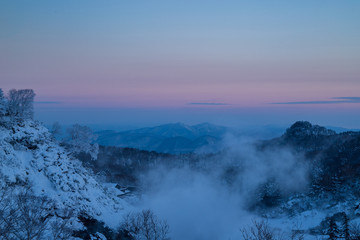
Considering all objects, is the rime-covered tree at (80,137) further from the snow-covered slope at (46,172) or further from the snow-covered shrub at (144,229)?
the snow-covered shrub at (144,229)

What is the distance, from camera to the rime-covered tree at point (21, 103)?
1991 inches

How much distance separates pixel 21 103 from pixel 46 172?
19.8 metres

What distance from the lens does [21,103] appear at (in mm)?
52531

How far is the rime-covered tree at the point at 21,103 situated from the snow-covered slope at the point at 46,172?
2669 millimetres

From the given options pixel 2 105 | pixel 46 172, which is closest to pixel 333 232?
pixel 46 172

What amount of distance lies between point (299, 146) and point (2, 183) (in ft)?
523

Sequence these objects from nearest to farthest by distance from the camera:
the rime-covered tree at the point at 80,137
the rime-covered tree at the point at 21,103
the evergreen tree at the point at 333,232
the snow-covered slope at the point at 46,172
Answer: the snow-covered slope at the point at 46,172
the evergreen tree at the point at 333,232
the rime-covered tree at the point at 21,103
the rime-covered tree at the point at 80,137

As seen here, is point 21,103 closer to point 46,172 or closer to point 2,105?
point 2,105

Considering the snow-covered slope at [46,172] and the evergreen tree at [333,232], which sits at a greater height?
the snow-covered slope at [46,172]

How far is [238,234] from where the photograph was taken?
61.1 meters

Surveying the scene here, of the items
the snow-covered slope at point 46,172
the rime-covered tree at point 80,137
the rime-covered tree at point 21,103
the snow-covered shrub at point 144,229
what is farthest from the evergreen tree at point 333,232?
the rime-covered tree at point 21,103

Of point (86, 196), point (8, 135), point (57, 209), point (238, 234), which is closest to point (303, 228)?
point (238, 234)

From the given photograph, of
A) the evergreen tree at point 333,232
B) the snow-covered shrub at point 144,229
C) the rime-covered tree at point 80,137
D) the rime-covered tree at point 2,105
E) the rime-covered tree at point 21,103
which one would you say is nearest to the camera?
the snow-covered shrub at point 144,229

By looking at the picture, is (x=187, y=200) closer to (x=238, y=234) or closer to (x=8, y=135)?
(x=238, y=234)
